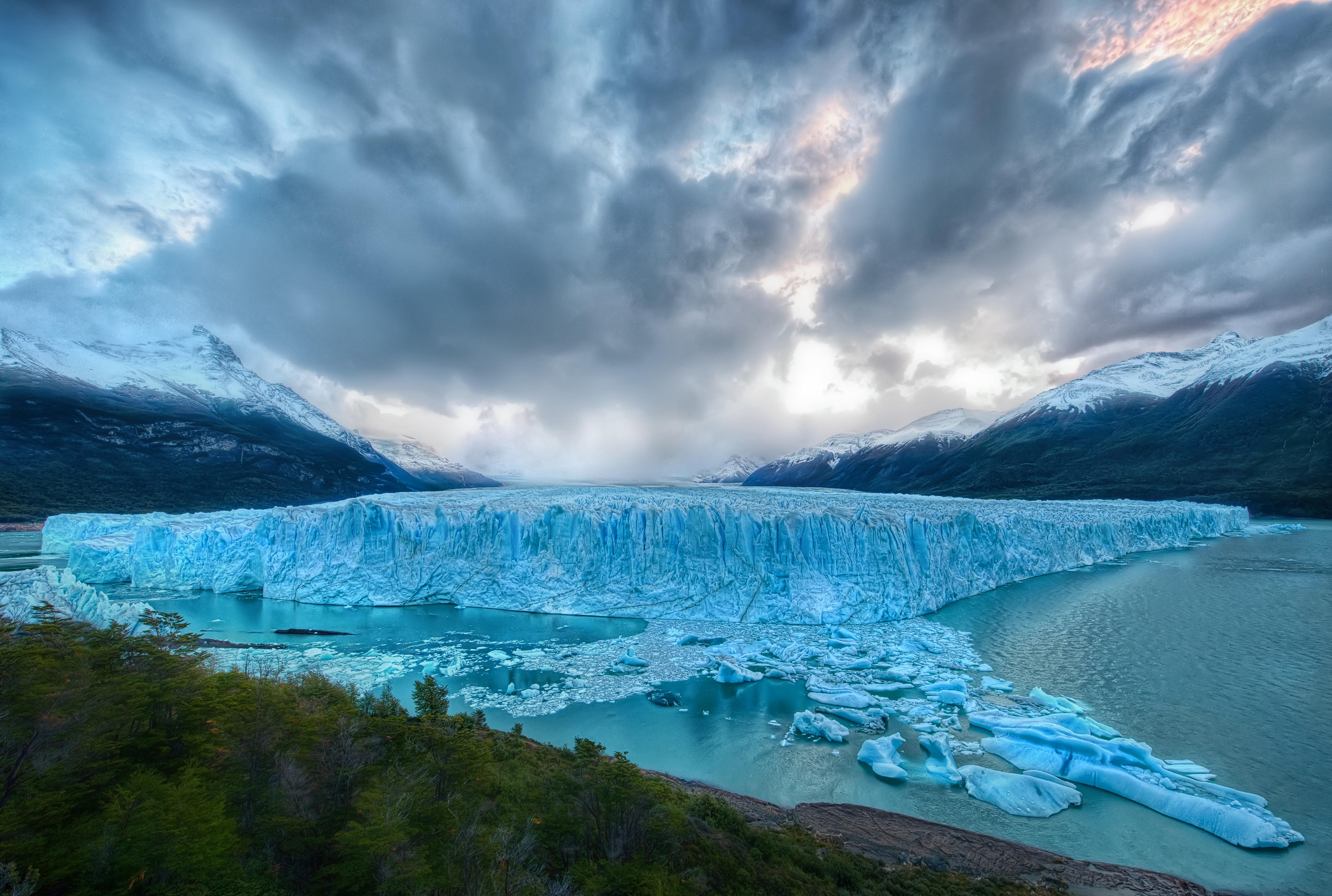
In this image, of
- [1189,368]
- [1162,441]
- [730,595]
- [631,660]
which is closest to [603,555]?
[730,595]

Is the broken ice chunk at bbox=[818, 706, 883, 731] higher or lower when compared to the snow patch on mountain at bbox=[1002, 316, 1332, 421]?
lower

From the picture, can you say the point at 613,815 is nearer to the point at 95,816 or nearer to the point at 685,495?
the point at 95,816

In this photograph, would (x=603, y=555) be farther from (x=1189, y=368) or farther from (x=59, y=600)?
(x=1189, y=368)

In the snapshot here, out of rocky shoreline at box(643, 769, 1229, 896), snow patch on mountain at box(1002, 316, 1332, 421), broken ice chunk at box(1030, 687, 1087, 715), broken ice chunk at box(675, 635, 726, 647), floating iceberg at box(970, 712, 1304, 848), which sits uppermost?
snow patch on mountain at box(1002, 316, 1332, 421)

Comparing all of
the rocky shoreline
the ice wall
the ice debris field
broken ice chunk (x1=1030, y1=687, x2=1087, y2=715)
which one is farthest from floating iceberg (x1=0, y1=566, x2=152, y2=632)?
broken ice chunk (x1=1030, y1=687, x2=1087, y2=715)

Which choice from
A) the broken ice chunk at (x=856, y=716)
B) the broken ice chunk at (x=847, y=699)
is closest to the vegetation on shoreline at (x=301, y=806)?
the broken ice chunk at (x=856, y=716)

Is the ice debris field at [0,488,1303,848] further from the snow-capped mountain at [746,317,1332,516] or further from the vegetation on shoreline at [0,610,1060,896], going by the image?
the snow-capped mountain at [746,317,1332,516]

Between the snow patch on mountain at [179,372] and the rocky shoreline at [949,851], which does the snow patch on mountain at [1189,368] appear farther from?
the snow patch on mountain at [179,372]
